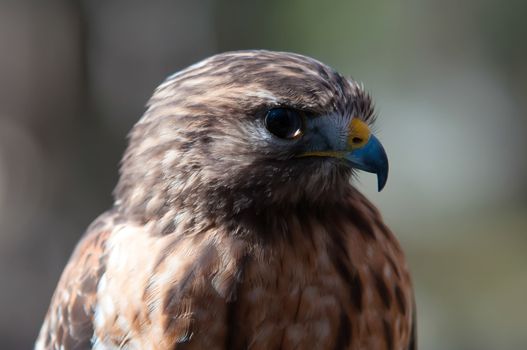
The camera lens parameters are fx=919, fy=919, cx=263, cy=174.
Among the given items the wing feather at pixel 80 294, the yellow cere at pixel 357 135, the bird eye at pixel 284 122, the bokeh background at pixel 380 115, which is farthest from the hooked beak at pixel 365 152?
the bokeh background at pixel 380 115

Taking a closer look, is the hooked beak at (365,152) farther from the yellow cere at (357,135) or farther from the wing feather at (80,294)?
the wing feather at (80,294)

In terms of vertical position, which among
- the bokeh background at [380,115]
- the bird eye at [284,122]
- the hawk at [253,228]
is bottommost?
the bokeh background at [380,115]

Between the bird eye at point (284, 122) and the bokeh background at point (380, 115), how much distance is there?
6.02 meters

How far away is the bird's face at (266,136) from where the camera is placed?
2930mm

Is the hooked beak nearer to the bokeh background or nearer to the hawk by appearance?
the hawk

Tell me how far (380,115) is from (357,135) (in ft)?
21.0

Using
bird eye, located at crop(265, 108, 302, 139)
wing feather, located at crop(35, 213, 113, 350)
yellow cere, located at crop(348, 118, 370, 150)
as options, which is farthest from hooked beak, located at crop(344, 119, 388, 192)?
wing feather, located at crop(35, 213, 113, 350)

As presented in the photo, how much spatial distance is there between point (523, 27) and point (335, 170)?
695 centimetres

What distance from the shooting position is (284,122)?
2938 millimetres

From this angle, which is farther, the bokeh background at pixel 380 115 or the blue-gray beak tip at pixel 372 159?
the bokeh background at pixel 380 115

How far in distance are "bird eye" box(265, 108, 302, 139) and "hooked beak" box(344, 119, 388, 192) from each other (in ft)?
0.59

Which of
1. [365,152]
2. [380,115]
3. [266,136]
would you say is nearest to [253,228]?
[266,136]

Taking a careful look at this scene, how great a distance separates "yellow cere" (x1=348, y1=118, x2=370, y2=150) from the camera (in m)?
2.98

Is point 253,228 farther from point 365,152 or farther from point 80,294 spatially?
point 80,294
